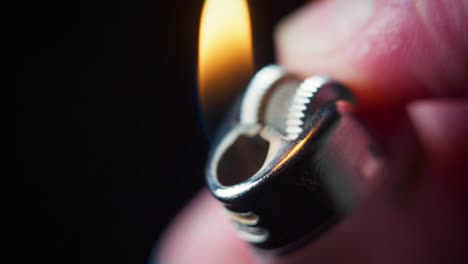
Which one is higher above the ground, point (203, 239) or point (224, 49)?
point (224, 49)

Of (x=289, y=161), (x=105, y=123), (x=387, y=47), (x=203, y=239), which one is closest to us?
(x=289, y=161)

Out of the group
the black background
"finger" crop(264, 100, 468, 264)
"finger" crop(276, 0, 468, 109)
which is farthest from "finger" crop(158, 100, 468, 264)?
the black background

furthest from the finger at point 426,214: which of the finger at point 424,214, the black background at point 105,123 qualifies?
the black background at point 105,123

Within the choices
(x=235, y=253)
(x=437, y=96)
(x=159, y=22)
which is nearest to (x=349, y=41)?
(x=437, y=96)

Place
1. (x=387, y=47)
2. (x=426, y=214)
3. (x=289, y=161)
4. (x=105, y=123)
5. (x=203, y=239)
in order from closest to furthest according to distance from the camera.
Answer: (x=289, y=161)
(x=387, y=47)
(x=426, y=214)
(x=203, y=239)
(x=105, y=123)

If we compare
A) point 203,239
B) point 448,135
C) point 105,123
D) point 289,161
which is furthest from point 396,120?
point 105,123

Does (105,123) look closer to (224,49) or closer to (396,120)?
(224,49)

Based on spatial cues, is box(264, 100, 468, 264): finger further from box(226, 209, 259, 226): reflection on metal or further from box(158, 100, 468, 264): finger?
box(226, 209, 259, 226): reflection on metal
